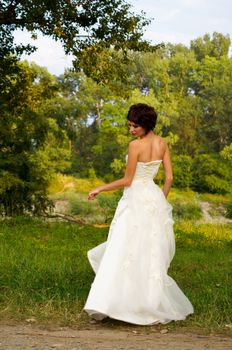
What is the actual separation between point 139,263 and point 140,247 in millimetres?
168

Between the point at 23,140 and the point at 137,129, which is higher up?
the point at 23,140

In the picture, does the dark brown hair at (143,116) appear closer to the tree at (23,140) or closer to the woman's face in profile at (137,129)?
the woman's face in profile at (137,129)

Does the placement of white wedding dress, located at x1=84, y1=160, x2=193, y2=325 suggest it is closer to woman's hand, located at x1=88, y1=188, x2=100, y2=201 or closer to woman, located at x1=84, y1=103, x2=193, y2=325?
woman, located at x1=84, y1=103, x2=193, y2=325

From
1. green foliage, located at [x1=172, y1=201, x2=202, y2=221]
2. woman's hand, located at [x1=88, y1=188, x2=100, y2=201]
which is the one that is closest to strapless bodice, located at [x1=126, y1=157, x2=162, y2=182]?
woman's hand, located at [x1=88, y1=188, x2=100, y2=201]

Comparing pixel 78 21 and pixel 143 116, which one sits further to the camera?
pixel 78 21

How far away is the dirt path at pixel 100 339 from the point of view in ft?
17.9

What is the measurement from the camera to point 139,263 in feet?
21.3

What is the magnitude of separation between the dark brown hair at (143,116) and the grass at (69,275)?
210cm

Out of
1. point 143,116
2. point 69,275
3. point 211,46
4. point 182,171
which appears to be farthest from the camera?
point 211,46

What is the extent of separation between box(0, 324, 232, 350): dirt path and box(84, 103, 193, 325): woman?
0.79 feet

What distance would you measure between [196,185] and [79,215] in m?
24.4

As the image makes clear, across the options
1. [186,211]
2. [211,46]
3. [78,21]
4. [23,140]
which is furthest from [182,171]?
[78,21]

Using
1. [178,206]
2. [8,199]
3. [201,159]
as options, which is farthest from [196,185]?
[8,199]

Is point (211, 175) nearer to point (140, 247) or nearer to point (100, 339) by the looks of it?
point (140, 247)
